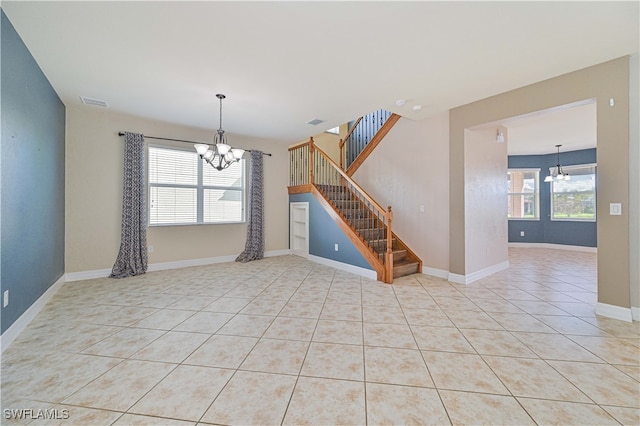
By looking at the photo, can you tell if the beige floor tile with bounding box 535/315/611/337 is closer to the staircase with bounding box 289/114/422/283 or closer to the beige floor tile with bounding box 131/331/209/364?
the staircase with bounding box 289/114/422/283

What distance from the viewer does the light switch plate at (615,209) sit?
2801 mm

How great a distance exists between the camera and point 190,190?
208 inches

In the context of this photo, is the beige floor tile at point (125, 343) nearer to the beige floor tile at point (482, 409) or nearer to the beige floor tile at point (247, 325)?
the beige floor tile at point (247, 325)

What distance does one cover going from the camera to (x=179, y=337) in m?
2.42

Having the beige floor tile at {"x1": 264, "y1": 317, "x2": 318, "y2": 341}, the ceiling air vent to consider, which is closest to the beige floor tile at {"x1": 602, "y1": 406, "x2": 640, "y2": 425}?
the beige floor tile at {"x1": 264, "y1": 317, "x2": 318, "y2": 341}

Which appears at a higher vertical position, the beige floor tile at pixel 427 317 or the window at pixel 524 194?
the window at pixel 524 194

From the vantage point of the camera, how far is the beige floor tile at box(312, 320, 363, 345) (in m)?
2.37

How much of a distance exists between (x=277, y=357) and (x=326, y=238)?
3441 millimetres

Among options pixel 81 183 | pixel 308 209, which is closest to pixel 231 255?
pixel 308 209

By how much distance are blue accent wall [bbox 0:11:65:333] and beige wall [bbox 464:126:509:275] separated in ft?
18.0

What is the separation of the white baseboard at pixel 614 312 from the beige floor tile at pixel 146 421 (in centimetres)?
418

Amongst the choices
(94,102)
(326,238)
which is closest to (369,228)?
(326,238)

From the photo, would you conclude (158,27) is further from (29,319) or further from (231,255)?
(231,255)

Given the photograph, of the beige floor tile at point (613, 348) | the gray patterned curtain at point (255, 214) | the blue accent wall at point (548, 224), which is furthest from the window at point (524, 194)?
the gray patterned curtain at point (255, 214)
